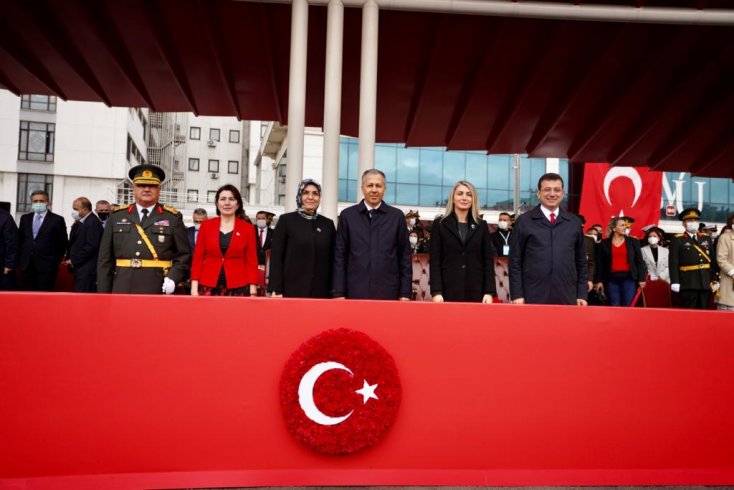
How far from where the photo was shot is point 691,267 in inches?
337

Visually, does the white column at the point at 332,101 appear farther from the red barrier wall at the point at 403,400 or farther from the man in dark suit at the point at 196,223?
the red barrier wall at the point at 403,400

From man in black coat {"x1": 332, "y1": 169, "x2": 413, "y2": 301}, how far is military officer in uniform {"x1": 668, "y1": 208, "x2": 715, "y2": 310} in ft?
18.8

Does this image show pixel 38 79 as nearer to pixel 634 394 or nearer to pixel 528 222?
pixel 528 222

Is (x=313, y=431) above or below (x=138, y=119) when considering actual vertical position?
below

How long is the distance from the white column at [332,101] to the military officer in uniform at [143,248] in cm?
189

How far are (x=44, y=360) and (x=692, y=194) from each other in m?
43.4

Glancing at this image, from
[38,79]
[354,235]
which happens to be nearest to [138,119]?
[38,79]

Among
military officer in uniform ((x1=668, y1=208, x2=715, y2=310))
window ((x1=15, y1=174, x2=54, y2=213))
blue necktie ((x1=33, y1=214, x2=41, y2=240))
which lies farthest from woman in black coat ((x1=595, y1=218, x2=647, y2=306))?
window ((x1=15, y1=174, x2=54, y2=213))

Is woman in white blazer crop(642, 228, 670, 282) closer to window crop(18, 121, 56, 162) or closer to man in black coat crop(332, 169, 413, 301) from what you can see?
man in black coat crop(332, 169, 413, 301)

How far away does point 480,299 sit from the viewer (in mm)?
5141

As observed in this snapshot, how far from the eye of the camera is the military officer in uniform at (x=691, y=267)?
8.54m

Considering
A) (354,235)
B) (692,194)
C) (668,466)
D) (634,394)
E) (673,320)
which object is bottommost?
(668,466)

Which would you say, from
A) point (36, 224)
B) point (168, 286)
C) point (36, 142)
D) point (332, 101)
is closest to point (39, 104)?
point (36, 142)

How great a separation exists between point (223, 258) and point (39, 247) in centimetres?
448
